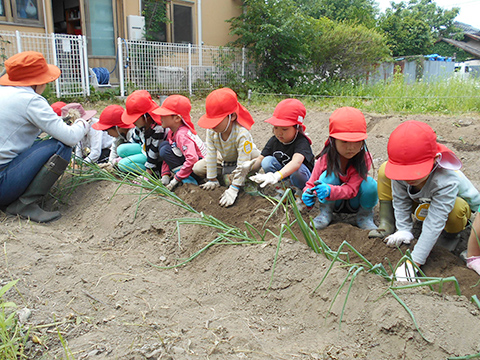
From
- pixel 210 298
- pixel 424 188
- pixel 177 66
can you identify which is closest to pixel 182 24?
pixel 177 66

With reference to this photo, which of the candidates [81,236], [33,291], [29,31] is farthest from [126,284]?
[29,31]

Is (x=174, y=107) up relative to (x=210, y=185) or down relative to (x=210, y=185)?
up

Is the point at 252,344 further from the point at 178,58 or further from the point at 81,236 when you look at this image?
the point at 178,58

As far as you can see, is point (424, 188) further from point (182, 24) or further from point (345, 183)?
point (182, 24)

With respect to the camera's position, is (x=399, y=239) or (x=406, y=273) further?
(x=399, y=239)

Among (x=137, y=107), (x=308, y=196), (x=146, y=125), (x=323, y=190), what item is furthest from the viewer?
(x=146, y=125)

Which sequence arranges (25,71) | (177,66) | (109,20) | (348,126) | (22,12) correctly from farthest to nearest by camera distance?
(177,66) < (109,20) < (22,12) < (25,71) < (348,126)

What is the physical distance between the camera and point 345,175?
2.81 m

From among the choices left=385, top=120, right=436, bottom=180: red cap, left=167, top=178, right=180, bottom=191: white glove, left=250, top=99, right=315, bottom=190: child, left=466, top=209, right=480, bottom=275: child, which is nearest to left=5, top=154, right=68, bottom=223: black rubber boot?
left=167, top=178, right=180, bottom=191: white glove

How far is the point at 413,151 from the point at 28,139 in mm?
2719

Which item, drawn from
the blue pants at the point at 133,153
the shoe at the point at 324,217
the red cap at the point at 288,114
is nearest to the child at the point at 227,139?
the red cap at the point at 288,114

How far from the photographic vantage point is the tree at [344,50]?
1176 cm

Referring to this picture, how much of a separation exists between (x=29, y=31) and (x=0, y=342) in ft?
31.0

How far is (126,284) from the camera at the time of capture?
2.01 metres
